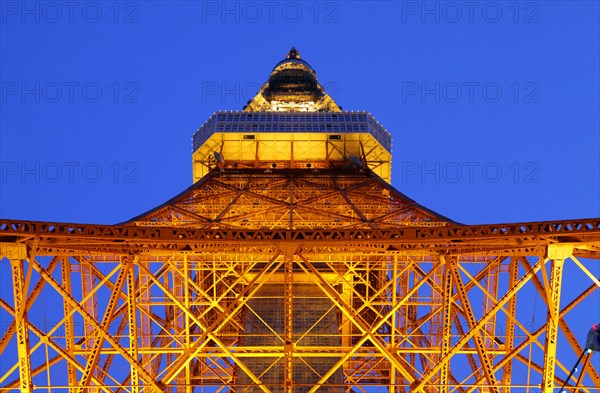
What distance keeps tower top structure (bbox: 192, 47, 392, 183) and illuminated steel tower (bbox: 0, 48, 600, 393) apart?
4.4 inches

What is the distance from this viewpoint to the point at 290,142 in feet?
165

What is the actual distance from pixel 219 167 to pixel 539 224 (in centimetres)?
3283

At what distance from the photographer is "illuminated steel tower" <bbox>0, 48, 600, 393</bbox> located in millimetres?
19234

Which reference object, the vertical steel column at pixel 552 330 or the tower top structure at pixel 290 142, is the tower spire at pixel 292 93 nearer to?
the tower top structure at pixel 290 142

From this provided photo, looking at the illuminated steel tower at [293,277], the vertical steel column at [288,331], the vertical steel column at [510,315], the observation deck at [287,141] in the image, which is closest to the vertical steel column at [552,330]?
the illuminated steel tower at [293,277]

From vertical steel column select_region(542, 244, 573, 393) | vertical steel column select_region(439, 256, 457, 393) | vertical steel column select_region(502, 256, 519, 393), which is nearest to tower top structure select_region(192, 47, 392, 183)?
vertical steel column select_region(502, 256, 519, 393)

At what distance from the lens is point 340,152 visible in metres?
50.9

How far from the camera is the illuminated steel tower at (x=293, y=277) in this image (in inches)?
757

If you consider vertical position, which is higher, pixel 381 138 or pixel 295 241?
pixel 381 138

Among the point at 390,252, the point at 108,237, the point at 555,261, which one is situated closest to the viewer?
the point at 555,261

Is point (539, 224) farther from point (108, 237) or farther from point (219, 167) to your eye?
point (219, 167)

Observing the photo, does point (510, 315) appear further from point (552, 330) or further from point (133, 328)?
point (133, 328)

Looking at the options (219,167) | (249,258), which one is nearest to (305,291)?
(249,258)

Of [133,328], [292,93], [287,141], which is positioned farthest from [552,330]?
[292,93]
